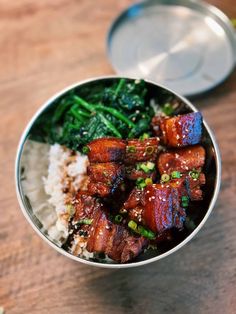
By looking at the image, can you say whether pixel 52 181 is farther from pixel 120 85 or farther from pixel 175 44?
pixel 175 44

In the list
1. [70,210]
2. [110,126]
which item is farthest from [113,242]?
[110,126]

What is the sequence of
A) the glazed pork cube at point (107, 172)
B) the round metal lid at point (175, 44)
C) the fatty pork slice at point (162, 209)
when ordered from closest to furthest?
the fatty pork slice at point (162, 209) → the glazed pork cube at point (107, 172) → the round metal lid at point (175, 44)

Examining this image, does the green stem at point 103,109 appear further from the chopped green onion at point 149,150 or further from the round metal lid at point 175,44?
the round metal lid at point 175,44

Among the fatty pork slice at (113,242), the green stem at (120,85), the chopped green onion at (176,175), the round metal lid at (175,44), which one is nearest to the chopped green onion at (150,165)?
the chopped green onion at (176,175)

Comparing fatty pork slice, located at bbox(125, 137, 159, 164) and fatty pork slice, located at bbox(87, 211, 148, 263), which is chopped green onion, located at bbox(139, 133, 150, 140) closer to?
fatty pork slice, located at bbox(125, 137, 159, 164)

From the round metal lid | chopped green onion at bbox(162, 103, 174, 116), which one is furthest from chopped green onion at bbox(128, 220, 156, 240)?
the round metal lid

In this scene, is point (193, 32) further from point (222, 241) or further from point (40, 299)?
point (40, 299)
